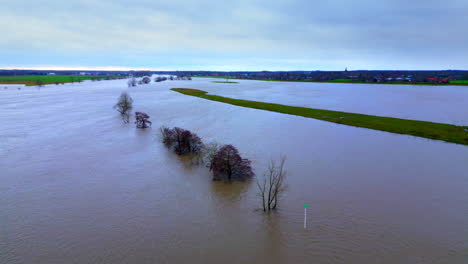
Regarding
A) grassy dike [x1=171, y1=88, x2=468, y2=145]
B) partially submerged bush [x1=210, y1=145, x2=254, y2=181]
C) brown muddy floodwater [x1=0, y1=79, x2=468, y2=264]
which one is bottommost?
brown muddy floodwater [x1=0, y1=79, x2=468, y2=264]

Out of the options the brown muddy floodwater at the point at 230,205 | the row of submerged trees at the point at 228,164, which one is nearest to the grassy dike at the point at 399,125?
the brown muddy floodwater at the point at 230,205

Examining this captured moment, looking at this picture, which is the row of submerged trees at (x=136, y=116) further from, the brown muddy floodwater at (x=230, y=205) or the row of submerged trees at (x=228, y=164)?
the row of submerged trees at (x=228, y=164)

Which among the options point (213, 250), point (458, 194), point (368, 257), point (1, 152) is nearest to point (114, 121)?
point (1, 152)

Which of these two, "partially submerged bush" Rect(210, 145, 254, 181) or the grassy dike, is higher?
the grassy dike

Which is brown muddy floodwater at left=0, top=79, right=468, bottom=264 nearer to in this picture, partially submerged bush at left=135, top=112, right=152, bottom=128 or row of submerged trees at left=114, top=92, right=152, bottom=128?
partially submerged bush at left=135, top=112, right=152, bottom=128

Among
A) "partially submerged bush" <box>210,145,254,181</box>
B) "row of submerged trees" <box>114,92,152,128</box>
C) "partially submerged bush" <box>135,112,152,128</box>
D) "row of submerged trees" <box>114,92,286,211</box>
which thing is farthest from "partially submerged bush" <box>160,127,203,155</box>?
"row of submerged trees" <box>114,92,152,128</box>

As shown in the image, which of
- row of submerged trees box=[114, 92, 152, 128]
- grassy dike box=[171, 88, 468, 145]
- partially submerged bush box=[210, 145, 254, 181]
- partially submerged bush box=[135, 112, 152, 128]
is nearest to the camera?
partially submerged bush box=[210, 145, 254, 181]

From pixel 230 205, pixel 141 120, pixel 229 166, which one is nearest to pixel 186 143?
pixel 229 166
